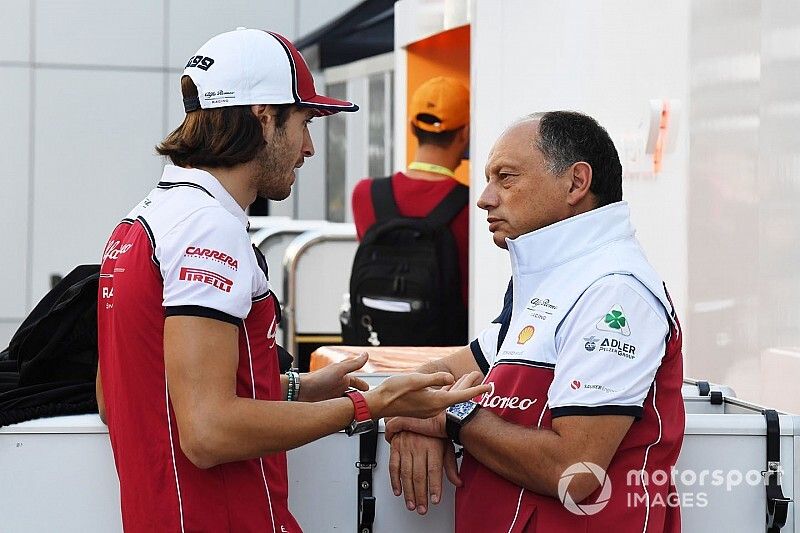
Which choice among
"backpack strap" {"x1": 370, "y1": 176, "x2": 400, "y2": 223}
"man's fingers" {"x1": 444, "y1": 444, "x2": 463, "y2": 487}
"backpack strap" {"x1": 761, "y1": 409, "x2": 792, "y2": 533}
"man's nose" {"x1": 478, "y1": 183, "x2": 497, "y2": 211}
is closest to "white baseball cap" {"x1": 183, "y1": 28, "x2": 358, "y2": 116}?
"man's nose" {"x1": 478, "y1": 183, "x2": 497, "y2": 211}

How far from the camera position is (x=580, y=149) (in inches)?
86.7

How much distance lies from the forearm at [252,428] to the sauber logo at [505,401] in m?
0.35

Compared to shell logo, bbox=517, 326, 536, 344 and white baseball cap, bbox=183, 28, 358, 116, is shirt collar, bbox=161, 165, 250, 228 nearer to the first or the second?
white baseball cap, bbox=183, 28, 358, 116

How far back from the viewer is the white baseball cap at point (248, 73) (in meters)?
1.98

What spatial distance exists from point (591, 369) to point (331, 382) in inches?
23.8

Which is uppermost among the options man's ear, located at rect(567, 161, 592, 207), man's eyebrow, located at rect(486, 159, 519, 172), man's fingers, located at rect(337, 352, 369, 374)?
man's eyebrow, located at rect(486, 159, 519, 172)

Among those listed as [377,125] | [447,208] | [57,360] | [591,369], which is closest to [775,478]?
[591,369]

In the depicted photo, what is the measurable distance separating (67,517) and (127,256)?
2.17 ft

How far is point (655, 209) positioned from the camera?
4363 millimetres

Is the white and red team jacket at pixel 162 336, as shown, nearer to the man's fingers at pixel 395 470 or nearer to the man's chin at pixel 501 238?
the man's fingers at pixel 395 470

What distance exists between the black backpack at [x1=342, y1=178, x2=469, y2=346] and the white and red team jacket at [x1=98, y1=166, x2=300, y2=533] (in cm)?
258

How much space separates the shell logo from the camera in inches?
84.2

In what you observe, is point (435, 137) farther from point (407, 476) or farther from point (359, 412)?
point (359, 412)

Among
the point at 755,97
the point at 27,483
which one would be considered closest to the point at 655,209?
the point at 755,97
